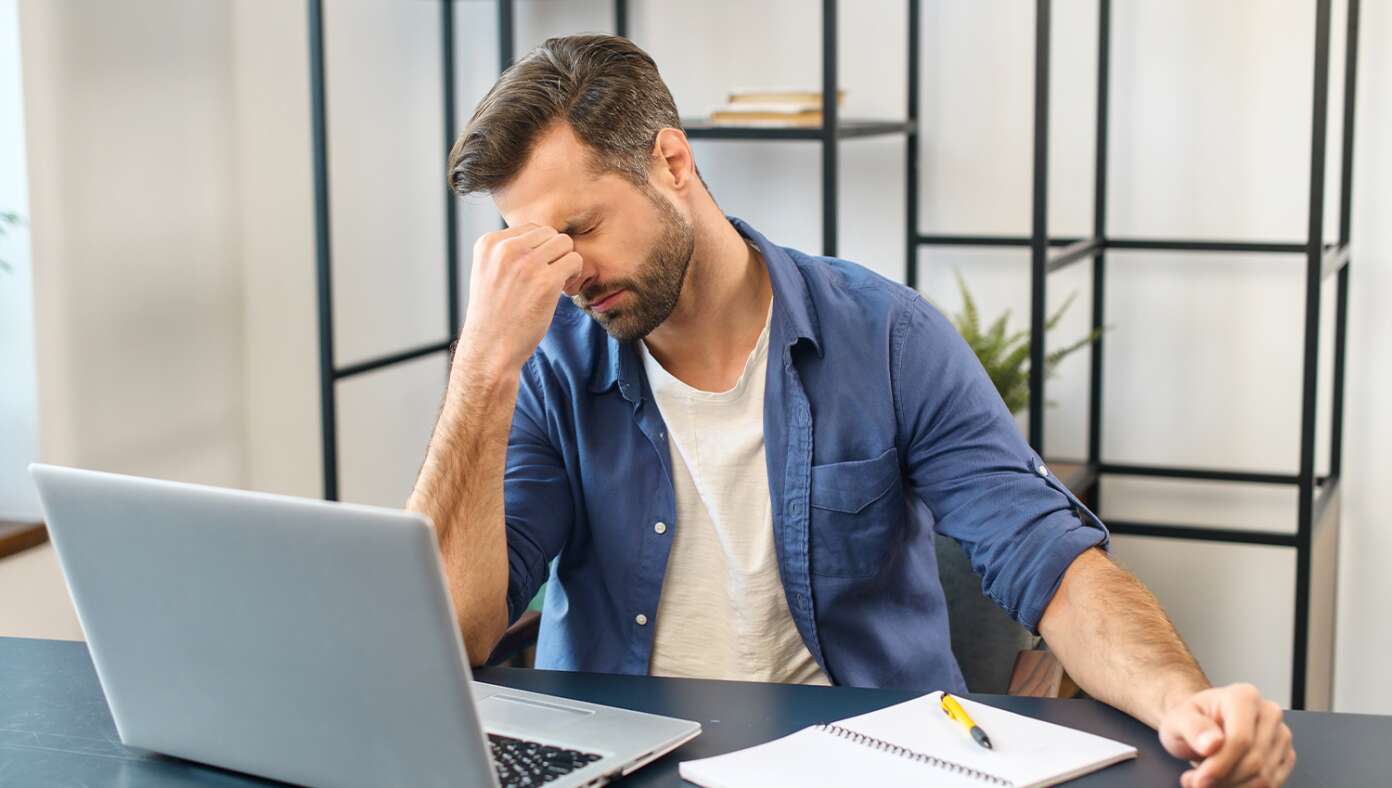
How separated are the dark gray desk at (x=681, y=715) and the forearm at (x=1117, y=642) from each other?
25 mm

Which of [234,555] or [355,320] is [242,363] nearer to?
[355,320]

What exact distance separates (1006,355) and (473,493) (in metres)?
1.65

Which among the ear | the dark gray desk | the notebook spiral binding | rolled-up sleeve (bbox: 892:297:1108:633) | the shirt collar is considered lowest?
the dark gray desk

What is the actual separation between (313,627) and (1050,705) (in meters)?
0.57

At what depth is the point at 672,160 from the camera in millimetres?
1555

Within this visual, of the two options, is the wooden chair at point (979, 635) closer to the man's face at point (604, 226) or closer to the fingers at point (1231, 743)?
the man's face at point (604, 226)

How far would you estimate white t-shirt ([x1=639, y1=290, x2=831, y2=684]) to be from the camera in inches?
60.6

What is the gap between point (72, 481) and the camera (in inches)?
40.3

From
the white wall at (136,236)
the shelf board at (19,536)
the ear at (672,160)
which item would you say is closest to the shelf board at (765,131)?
the white wall at (136,236)

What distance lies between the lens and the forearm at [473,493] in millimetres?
1418

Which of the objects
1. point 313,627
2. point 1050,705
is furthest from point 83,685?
point 1050,705

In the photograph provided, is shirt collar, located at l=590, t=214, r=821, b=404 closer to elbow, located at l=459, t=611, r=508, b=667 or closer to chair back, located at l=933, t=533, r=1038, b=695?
elbow, located at l=459, t=611, r=508, b=667

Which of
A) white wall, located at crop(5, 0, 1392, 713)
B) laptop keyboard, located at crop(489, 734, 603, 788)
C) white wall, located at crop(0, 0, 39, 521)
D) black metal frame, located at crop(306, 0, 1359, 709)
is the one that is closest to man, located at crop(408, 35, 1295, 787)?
laptop keyboard, located at crop(489, 734, 603, 788)

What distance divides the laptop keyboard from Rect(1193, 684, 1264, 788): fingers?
16.1 inches
